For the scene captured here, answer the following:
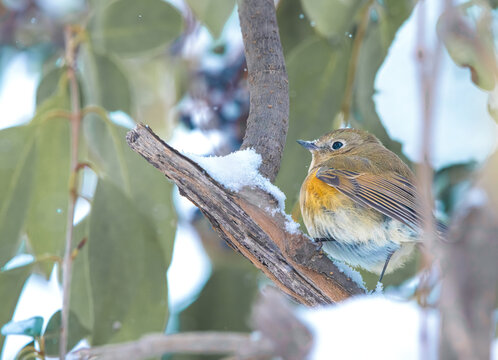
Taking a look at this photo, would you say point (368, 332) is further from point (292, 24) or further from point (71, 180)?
point (292, 24)

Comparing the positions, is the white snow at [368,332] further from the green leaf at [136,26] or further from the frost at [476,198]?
the green leaf at [136,26]

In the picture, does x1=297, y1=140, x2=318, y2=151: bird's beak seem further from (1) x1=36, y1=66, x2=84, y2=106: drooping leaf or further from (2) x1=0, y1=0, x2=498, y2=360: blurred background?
(1) x1=36, y1=66, x2=84, y2=106: drooping leaf

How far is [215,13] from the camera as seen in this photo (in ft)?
8.25

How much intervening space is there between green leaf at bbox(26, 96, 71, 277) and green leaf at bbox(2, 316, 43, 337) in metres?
0.52

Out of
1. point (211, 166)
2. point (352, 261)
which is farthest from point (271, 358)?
point (352, 261)

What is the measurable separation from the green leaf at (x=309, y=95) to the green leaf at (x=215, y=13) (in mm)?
342

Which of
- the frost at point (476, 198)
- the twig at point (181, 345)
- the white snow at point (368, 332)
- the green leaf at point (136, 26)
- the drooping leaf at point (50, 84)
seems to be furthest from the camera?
the drooping leaf at point (50, 84)

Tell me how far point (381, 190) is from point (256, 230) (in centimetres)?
98

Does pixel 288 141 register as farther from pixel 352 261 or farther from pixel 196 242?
pixel 196 242

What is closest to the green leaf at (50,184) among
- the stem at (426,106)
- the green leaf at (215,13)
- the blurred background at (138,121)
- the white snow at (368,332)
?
the blurred background at (138,121)

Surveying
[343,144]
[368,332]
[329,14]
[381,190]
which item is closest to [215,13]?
[329,14]

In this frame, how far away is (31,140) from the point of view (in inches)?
105

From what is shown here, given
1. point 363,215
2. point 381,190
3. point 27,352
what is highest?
point 381,190

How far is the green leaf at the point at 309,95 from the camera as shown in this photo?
104 inches
